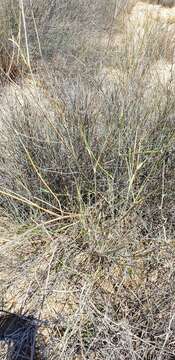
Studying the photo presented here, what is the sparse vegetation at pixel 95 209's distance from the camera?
128cm

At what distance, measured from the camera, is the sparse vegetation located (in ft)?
4.19

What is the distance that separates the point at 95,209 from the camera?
4.98ft

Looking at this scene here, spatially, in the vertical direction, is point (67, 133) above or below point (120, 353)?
above

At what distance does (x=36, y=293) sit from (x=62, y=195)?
424 millimetres

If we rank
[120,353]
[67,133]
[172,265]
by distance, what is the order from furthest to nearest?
[67,133], [172,265], [120,353]

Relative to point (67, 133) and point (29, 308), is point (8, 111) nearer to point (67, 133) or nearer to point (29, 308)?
point (67, 133)

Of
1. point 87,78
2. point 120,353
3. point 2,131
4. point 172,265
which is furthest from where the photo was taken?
point 87,78

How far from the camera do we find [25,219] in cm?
166

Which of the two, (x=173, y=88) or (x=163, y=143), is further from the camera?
(x=173, y=88)

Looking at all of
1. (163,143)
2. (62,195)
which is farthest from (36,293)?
(163,143)

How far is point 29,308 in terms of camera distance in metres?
1.40

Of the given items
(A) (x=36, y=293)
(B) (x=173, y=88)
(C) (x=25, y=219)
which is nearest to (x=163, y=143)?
(B) (x=173, y=88)


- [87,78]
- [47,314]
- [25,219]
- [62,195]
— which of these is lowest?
[47,314]

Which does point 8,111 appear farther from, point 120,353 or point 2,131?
point 120,353
